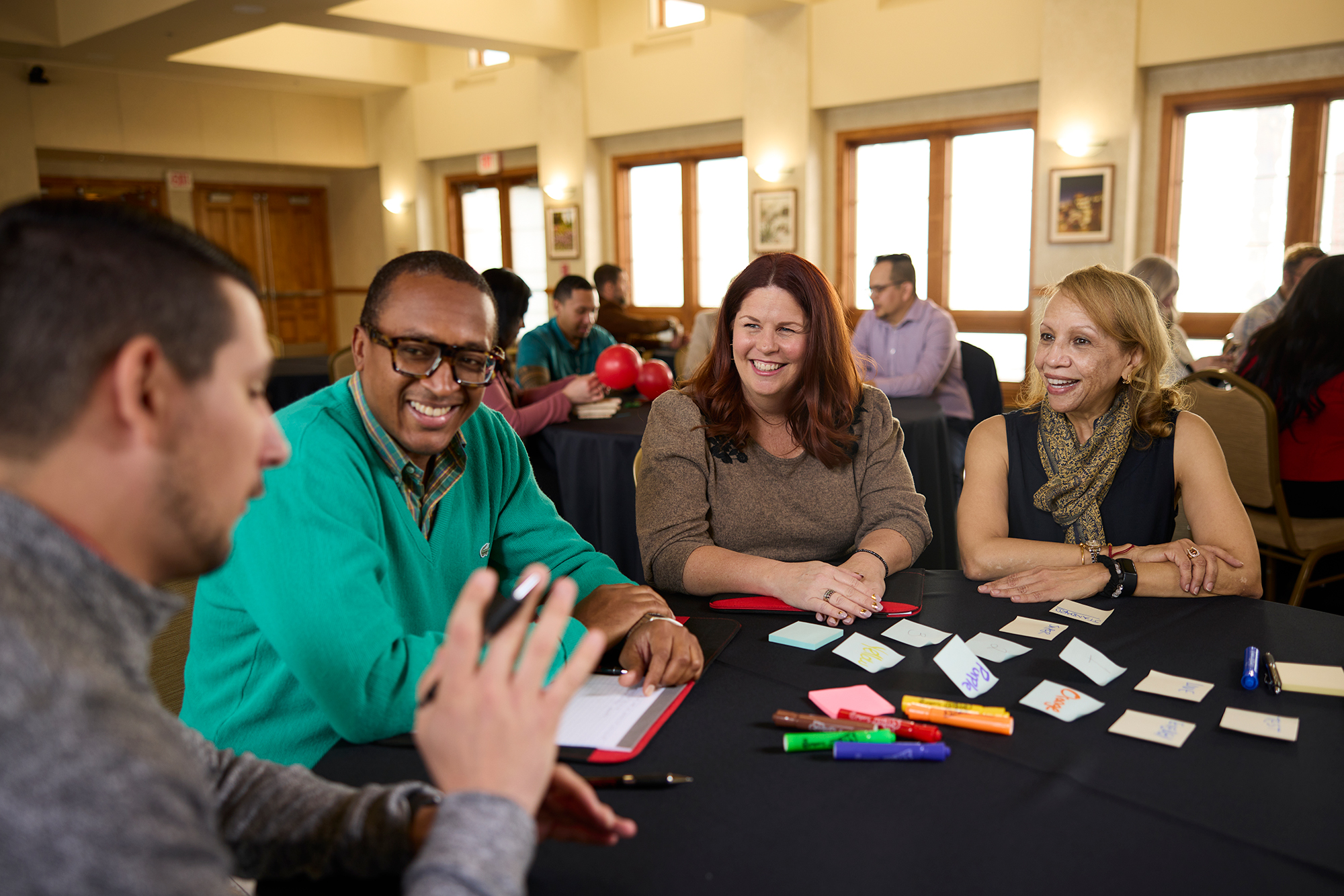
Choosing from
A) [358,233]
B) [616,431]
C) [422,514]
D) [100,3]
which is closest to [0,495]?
[422,514]

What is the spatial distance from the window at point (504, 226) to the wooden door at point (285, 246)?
2864 mm

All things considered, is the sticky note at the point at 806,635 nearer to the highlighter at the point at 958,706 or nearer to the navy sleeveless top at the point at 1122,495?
the highlighter at the point at 958,706

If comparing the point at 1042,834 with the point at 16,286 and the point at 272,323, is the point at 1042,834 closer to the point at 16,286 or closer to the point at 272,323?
the point at 16,286

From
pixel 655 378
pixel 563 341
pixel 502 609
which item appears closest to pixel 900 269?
pixel 655 378

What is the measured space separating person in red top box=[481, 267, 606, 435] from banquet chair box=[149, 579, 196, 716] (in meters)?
1.40

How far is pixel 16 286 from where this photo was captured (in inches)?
24.6

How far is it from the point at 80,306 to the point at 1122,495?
2.14 meters

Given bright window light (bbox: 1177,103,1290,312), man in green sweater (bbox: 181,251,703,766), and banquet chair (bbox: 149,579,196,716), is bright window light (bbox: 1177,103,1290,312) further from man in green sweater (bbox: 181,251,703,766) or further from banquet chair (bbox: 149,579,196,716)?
banquet chair (bbox: 149,579,196,716)

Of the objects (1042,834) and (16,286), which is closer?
(16,286)

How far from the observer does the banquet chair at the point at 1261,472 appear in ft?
10.2

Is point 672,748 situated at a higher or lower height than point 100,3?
lower

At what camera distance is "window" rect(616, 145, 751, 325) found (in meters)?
9.37

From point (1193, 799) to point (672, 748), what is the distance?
606 millimetres

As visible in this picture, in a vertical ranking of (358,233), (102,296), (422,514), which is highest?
(358,233)
